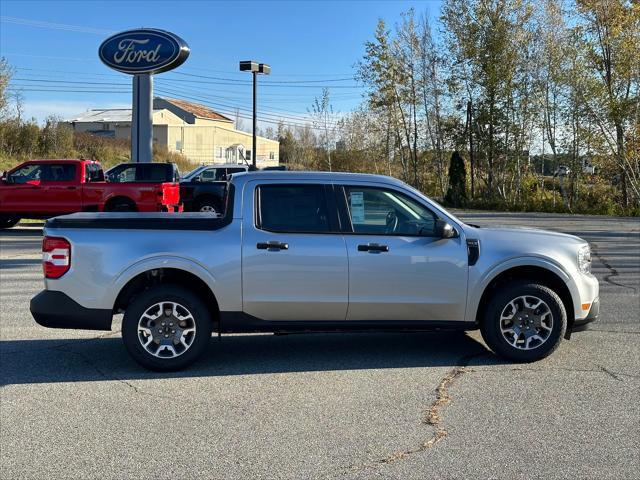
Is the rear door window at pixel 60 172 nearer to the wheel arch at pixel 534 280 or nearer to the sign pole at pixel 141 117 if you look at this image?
the sign pole at pixel 141 117

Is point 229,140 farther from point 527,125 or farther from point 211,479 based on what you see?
point 211,479

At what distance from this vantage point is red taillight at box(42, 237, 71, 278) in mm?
5883

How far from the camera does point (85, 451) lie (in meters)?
4.30

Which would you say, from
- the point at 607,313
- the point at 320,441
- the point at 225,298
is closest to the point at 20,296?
the point at 225,298

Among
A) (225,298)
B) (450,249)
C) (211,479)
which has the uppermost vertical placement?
(450,249)

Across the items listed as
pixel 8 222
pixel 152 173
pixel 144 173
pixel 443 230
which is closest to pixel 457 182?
pixel 152 173

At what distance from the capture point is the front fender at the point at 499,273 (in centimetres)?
609

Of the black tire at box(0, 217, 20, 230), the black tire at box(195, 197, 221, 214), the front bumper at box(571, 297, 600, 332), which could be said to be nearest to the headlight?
the front bumper at box(571, 297, 600, 332)

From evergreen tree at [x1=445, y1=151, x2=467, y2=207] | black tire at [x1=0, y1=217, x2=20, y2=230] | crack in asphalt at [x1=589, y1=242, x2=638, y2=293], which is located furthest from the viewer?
evergreen tree at [x1=445, y1=151, x2=467, y2=207]

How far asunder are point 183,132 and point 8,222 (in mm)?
42281

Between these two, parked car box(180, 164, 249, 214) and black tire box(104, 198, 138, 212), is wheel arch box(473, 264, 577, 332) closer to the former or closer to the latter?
black tire box(104, 198, 138, 212)

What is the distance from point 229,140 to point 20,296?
5886 cm

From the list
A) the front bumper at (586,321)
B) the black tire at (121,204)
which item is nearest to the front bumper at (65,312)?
the front bumper at (586,321)

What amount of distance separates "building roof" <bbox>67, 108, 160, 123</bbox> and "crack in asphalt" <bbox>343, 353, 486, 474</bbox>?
6125 cm
